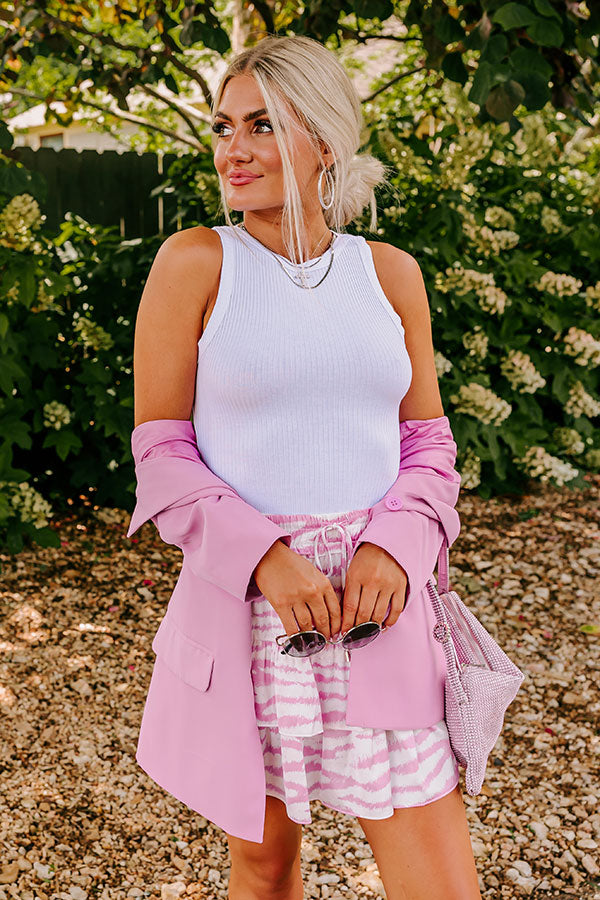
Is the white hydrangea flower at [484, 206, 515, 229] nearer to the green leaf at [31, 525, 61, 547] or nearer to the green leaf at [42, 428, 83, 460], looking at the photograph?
the green leaf at [42, 428, 83, 460]

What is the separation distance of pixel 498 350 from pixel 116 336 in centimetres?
236

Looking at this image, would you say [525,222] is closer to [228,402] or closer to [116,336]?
[116,336]

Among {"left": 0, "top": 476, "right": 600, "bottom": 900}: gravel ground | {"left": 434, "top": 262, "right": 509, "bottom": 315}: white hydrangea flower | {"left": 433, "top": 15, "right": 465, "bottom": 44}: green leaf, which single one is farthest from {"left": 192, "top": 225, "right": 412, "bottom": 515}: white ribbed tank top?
{"left": 434, "top": 262, "right": 509, "bottom": 315}: white hydrangea flower

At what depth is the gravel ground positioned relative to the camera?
2.68m

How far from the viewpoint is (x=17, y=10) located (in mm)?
4219

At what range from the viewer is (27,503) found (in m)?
4.38

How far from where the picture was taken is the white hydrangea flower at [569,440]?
5730mm

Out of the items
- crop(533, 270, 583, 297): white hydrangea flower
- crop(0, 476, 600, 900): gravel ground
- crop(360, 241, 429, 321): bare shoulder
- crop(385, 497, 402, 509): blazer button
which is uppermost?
crop(360, 241, 429, 321): bare shoulder

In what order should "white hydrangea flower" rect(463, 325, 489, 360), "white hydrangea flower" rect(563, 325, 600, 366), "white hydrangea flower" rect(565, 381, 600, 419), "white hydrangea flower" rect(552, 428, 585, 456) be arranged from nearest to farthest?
1. "white hydrangea flower" rect(463, 325, 489, 360)
2. "white hydrangea flower" rect(563, 325, 600, 366)
3. "white hydrangea flower" rect(565, 381, 600, 419)
4. "white hydrangea flower" rect(552, 428, 585, 456)

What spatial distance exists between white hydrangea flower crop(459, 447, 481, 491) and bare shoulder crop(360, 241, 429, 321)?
3597mm

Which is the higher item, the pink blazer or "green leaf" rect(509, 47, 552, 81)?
"green leaf" rect(509, 47, 552, 81)

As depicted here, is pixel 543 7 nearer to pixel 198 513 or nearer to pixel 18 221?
pixel 198 513

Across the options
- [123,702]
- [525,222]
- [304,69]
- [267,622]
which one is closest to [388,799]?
[267,622]

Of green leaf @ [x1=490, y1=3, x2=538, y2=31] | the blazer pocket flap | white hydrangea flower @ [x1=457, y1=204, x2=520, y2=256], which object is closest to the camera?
the blazer pocket flap
